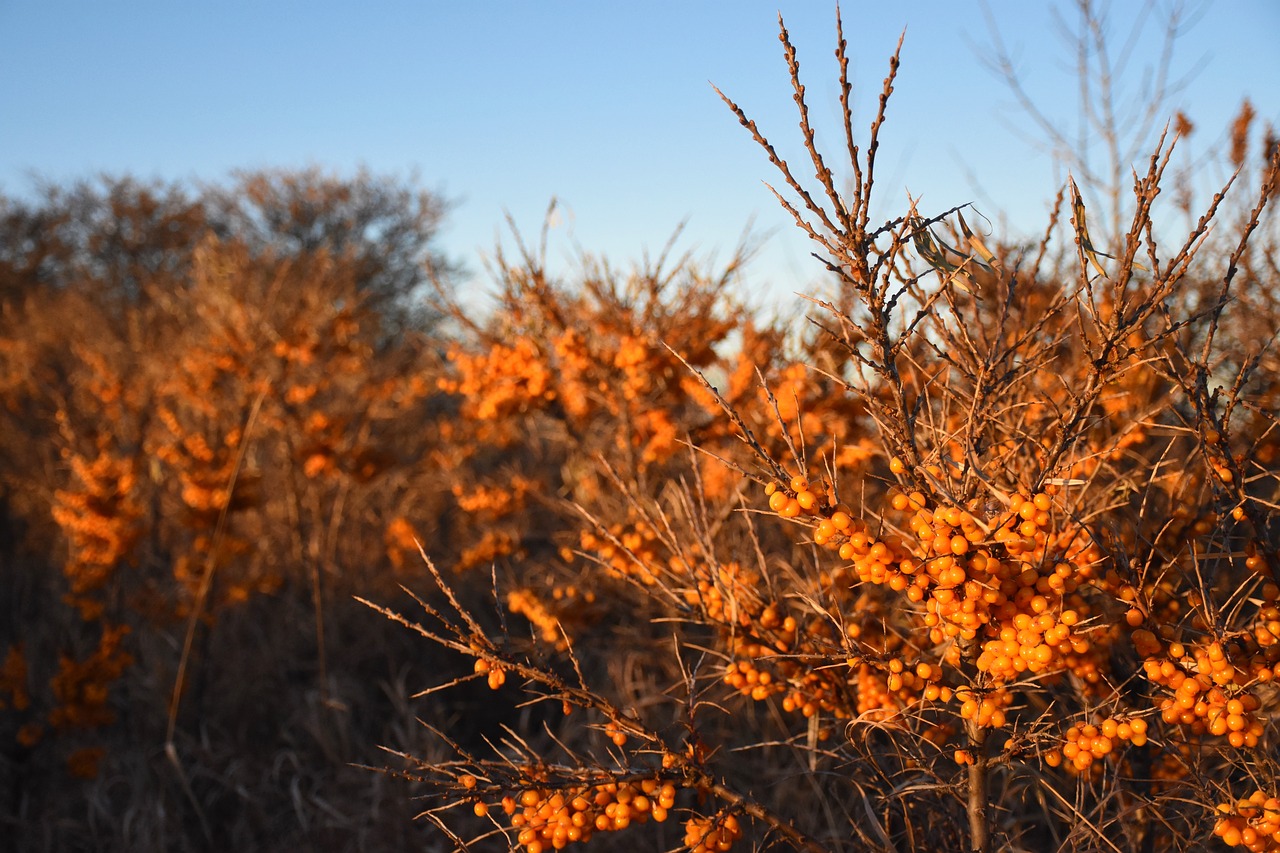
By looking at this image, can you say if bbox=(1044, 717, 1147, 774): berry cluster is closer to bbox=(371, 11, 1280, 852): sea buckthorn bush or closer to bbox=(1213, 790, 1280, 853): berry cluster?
bbox=(371, 11, 1280, 852): sea buckthorn bush

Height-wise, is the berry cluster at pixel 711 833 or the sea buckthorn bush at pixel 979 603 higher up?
the sea buckthorn bush at pixel 979 603

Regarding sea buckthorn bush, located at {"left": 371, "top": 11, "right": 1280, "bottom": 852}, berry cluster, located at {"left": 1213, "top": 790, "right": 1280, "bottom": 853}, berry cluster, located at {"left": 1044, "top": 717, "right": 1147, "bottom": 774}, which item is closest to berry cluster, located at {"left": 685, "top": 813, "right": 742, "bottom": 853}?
sea buckthorn bush, located at {"left": 371, "top": 11, "right": 1280, "bottom": 852}

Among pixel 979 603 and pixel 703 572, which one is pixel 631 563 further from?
pixel 979 603

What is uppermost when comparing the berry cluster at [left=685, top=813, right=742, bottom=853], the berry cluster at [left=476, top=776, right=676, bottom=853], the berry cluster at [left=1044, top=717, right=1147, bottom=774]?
the berry cluster at [left=1044, top=717, right=1147, bottom=774]

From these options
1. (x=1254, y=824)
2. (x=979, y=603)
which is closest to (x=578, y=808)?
(x=979, y=603)

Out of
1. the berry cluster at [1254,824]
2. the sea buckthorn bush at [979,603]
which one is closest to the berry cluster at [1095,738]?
the sea buckthorn bush at [979,603]

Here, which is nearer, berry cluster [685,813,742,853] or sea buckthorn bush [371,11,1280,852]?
sea buckthorn bush [371,11,1280,852]

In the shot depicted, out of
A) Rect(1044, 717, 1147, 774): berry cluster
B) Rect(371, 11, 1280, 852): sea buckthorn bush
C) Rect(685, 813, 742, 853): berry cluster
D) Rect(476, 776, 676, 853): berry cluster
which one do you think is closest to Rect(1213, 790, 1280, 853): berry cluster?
Rect(371, 11, 1280, 852): sea buckthorn bush

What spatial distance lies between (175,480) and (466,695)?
18.5ft

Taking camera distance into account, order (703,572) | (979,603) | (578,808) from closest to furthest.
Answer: (979,603)
(578,808)
(703,572)

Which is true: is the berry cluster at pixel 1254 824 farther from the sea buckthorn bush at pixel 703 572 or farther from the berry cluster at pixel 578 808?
the berry cluster at pixel 578 808

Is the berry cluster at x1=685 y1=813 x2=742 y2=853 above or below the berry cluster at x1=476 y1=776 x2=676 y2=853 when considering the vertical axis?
below

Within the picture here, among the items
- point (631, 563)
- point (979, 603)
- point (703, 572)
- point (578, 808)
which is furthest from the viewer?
point (631, 563)

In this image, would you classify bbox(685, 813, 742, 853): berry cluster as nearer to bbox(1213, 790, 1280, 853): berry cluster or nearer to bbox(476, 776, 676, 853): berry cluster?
bbox(476, 776, 676, 853): berry cluster
